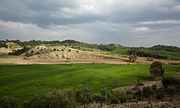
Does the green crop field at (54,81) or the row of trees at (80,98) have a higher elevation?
the row of trees at (80,98)

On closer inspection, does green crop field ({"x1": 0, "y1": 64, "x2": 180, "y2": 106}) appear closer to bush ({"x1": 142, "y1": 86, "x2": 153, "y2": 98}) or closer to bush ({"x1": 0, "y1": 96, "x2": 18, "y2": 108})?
bush ({"x1": 0, "y1": 96, "x2": 18, "y2": 108})

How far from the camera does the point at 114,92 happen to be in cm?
5659

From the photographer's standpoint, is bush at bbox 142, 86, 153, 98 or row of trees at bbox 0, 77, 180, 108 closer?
row of trees at bbox 0, 77, 180, 108

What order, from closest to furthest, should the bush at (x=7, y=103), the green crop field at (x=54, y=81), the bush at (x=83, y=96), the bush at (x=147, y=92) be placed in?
the bush at (x=7, y=103)
the bush at (x=83, y=96)
the bush at (x=147, y=92)
the green crop field at (x=54, y=81)

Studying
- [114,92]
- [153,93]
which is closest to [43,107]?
[114,92]

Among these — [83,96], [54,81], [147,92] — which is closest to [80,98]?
[83,96]

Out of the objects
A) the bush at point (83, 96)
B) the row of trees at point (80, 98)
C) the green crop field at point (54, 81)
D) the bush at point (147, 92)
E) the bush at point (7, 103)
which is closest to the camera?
the row of trees at point (80, 98)

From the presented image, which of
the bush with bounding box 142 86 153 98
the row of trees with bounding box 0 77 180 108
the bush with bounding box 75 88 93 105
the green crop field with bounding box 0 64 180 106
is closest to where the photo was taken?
the row of trees with bounding box 0 77 180 108

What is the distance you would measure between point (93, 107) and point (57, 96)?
437 inches

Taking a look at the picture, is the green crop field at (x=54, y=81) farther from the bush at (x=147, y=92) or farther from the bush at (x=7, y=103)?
the bush at (x=147, y=92)

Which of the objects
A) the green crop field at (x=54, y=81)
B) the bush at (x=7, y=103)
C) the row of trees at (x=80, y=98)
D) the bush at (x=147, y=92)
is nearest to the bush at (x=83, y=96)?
the row of trees at (x=80, y=98)

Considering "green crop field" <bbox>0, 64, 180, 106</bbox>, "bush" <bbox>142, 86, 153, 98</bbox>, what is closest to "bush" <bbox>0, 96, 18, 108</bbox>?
"green crop field" <bbox>0, 64, 180, 106</bbox>

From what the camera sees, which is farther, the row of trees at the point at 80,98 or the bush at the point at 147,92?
the bush at the point at 147,92

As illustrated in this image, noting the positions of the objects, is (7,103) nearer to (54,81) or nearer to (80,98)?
(80,98)
